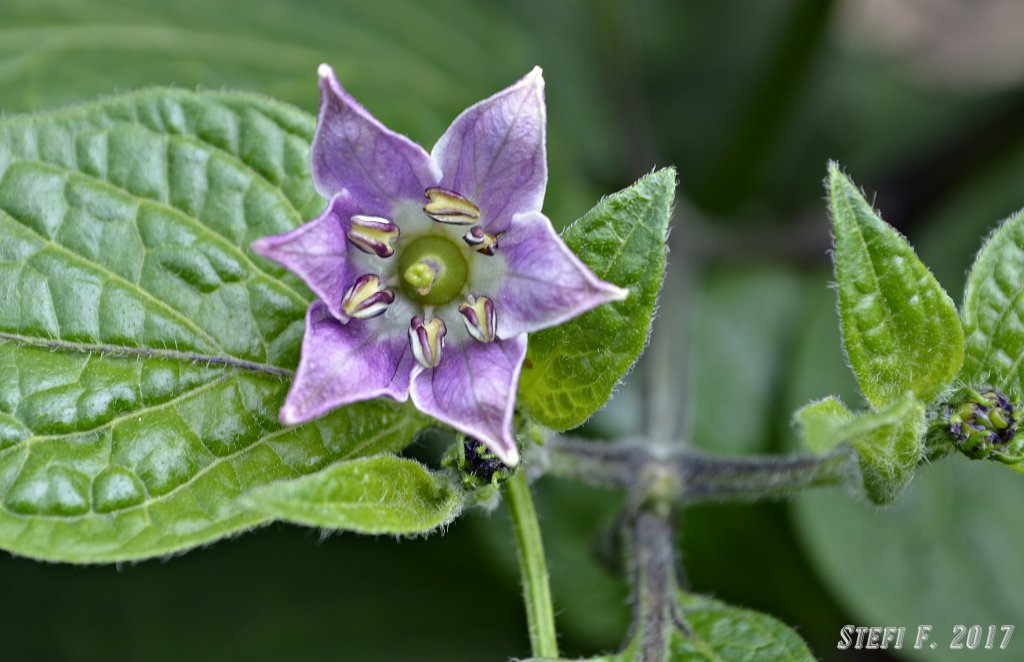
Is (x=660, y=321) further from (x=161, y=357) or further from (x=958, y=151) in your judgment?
(x=161, y=357)

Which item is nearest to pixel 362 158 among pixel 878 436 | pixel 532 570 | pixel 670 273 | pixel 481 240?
pixel 481 240

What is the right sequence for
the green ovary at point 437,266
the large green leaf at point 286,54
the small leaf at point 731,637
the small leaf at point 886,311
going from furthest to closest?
the large green leaf at point 286,54, the small leaf at point 731,637, the green ovary at point 437,266, the small leaf at point 886,311

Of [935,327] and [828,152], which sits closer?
[935,327]

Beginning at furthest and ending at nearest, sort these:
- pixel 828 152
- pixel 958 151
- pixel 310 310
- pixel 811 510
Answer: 1. pixel 828 152
2. pixel 958 151
3. pixel 811 510
4. pixel 310 310

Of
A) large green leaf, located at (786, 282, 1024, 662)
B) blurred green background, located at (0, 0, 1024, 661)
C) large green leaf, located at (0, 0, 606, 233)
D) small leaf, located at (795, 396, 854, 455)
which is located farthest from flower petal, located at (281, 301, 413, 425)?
large green leaf, located at (786, 282, 1024, 662)

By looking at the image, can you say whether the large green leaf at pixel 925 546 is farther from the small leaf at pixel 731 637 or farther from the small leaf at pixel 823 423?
the small leaf at pixel 823 423

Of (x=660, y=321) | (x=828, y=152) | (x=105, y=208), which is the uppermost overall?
(x=828, y=152)

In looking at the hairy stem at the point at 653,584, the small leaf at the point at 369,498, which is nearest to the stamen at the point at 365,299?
the small leaf at the point at 369,498

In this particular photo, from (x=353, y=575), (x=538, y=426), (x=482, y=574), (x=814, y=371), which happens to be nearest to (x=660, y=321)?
(x=814, y=371)
